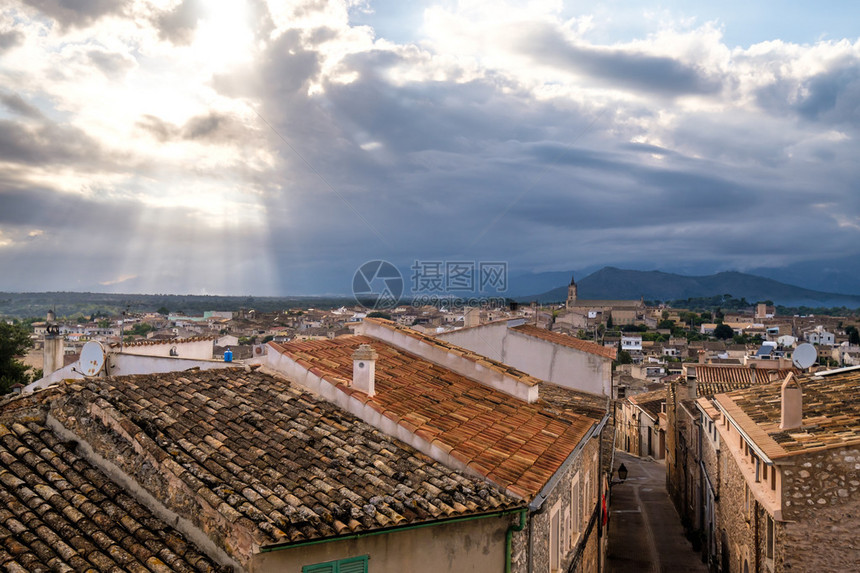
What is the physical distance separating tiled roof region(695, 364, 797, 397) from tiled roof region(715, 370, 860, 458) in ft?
34.1

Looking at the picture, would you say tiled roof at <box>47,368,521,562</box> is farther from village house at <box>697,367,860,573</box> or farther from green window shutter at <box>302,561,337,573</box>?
village house at <box>697,367,860,573</box>

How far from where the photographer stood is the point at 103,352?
429 inches

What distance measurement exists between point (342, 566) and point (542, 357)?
13.9 meters

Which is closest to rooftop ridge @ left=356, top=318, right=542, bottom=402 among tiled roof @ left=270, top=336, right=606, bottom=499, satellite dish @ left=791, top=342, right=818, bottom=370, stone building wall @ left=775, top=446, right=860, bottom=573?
tiled roof @ left=270, top=336, right=606, bottom=499

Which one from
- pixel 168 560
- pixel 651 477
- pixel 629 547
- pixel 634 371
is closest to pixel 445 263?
pixel 629 547

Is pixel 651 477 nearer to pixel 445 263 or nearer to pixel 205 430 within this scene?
pixel 445 263

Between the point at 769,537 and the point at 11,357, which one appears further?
the point at 11,357

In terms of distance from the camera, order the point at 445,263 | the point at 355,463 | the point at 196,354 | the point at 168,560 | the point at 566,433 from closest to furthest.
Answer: the point at 168,560
the point at 355,463
the point at 566,433
the point at 196,354
the point at 445,263

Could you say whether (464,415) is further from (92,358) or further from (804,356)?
(804,356)

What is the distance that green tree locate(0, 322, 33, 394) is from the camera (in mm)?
40000

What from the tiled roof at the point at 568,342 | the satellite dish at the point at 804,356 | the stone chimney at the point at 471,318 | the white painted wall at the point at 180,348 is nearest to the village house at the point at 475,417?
the white painted wall at the point at 180,348

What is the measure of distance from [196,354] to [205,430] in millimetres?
8318

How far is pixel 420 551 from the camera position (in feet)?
22.8

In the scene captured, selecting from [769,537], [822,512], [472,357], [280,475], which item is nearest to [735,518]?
[769,537]
